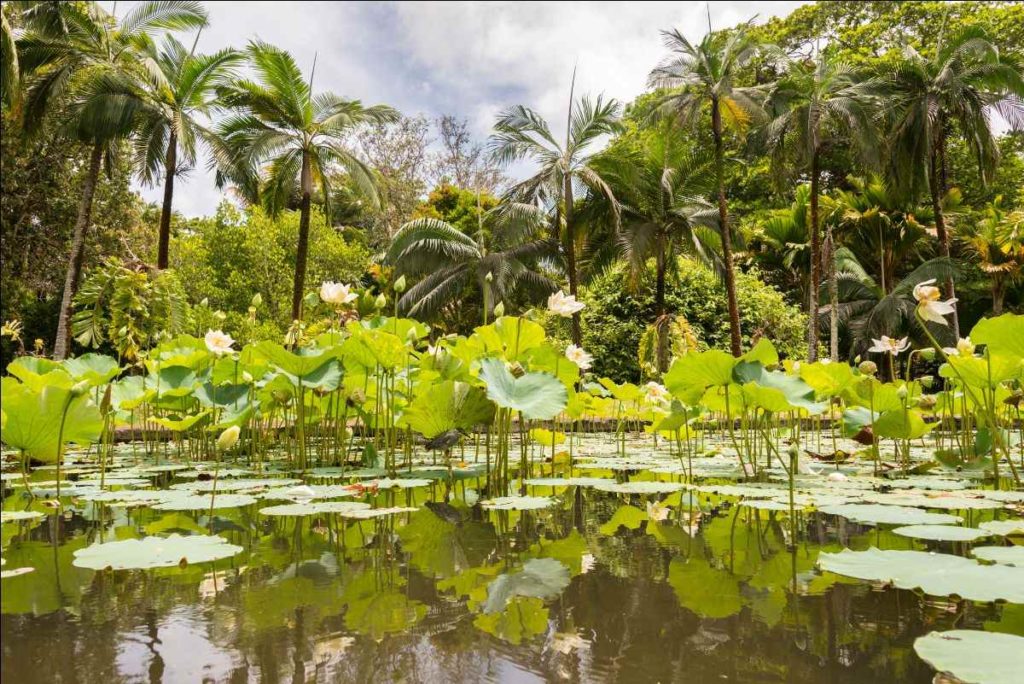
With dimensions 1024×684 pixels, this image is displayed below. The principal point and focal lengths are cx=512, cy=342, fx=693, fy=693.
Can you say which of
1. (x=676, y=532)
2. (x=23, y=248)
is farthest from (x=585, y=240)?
(x=676, y=532)

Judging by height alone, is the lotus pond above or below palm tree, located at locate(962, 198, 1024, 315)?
below

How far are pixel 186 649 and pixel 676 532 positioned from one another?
57.1 inches

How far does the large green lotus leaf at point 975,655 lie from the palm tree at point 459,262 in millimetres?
13736

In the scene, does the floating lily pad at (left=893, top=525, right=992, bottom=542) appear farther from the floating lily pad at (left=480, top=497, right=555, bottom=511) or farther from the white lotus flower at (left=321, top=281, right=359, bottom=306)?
the white lotus flower at (left=321, top=281, right=359, bottom=306)

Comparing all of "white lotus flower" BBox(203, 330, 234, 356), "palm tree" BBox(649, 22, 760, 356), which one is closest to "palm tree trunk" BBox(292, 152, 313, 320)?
"palm tree" BBox(649, 22, 760, 356)

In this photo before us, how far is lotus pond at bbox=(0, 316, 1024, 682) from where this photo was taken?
43.3 inches

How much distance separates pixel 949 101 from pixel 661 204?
5.85 meters

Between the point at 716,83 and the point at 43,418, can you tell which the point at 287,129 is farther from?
the point at 43,418

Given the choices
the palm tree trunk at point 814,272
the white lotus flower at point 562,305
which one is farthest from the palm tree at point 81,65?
the palm tree trunk at point 814,272

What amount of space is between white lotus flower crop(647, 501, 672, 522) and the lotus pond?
0.09 ft

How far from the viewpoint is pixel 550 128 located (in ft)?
46.1

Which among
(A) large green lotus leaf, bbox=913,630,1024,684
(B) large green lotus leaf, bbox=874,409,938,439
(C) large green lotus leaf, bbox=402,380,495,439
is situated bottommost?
(A) large green lotus leaf, bbox=913,630,1024,684

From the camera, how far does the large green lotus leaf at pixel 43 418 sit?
2082 mm

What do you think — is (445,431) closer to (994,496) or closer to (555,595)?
(555,595)
